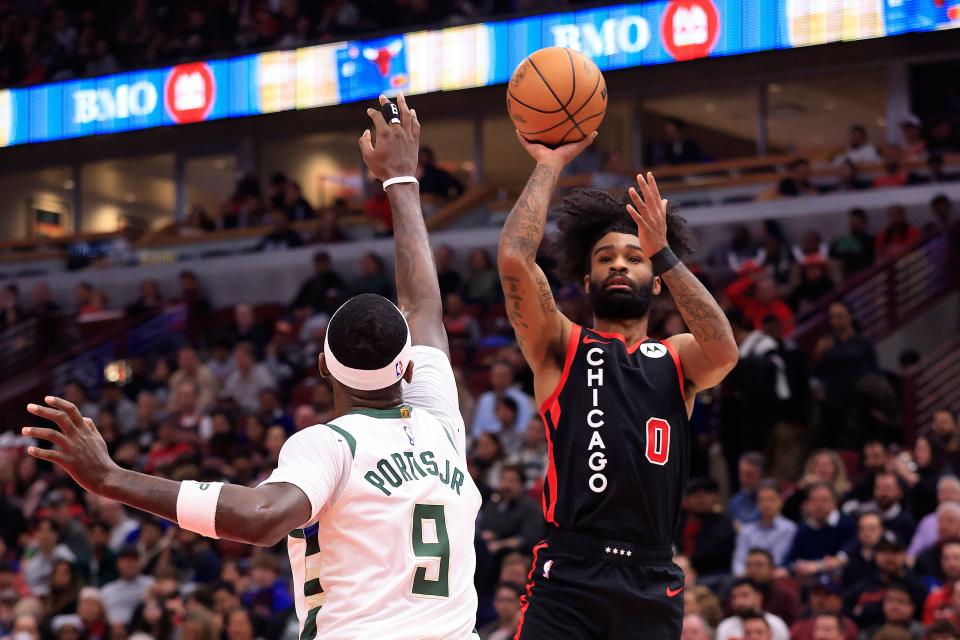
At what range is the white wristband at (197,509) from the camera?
375cm

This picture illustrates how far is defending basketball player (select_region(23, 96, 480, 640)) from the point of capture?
148 inches

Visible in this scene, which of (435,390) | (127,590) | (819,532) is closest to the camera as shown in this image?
(435,390)

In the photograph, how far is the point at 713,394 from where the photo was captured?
46.9ft

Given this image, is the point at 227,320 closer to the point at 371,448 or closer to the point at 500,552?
the point at 500,552

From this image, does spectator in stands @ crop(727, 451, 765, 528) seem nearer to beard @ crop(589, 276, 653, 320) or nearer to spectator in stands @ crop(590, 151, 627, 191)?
beard @ crop(589, 276, 653, 320)

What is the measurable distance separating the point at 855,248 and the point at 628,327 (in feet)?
36.5

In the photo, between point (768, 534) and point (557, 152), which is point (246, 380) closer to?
point (768, 534)

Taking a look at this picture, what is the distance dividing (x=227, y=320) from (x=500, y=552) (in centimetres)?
1018

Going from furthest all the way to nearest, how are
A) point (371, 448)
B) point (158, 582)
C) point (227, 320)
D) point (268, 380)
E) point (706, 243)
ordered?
point (227, 320), point (706, 243), point (268, 380), point (158, 582), point (371, 448)

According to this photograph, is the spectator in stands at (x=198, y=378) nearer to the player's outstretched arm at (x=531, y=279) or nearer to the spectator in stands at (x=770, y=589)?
the spectator in stands at (x=770, y=589)

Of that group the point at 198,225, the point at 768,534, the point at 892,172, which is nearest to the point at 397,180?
the point at 768,534

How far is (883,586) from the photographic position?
33.2 ft

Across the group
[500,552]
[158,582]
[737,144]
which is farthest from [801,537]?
[737,144]

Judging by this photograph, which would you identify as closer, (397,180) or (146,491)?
(146,491)
